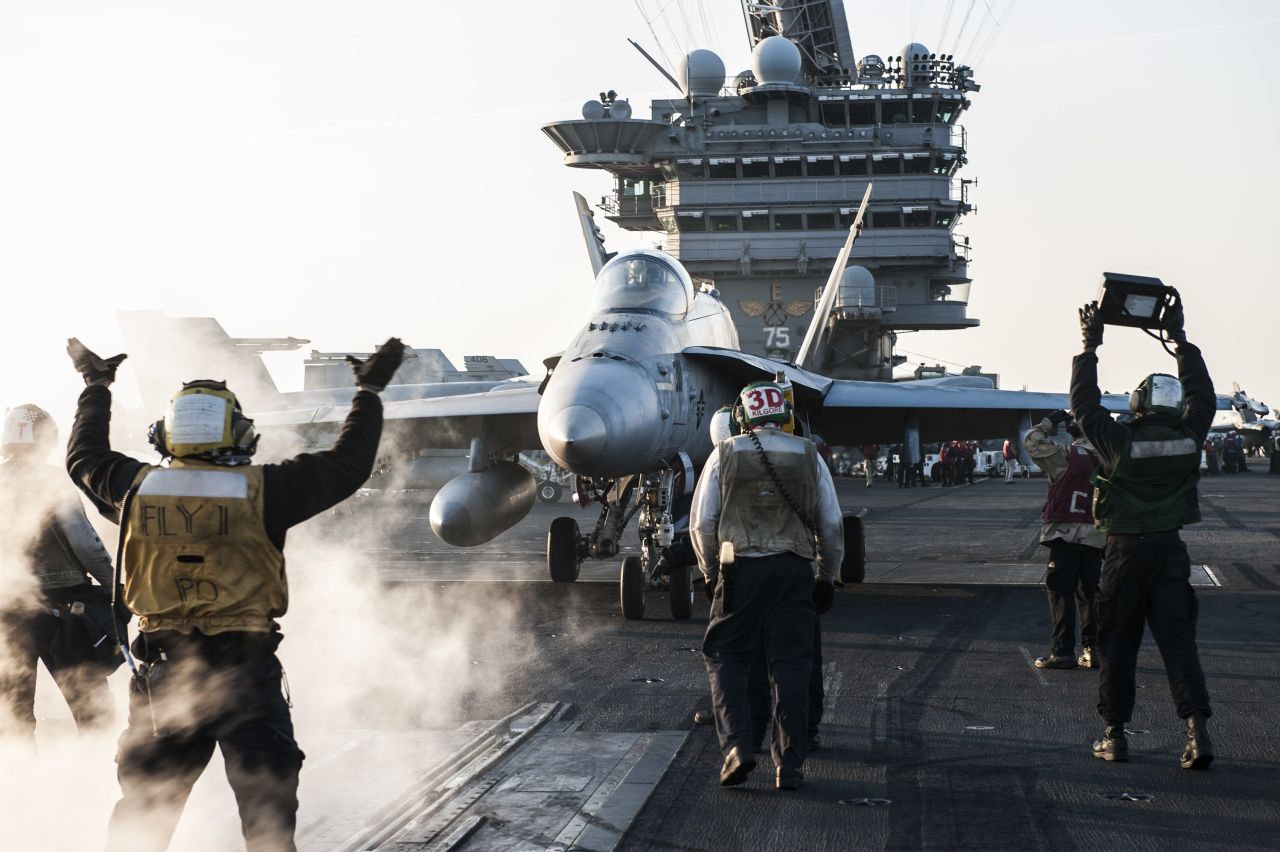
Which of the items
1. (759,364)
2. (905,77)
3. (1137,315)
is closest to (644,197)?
(905,77)

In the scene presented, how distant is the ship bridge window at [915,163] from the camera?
60281mm

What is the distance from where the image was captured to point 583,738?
8320mm

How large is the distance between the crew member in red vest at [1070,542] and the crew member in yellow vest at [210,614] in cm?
746

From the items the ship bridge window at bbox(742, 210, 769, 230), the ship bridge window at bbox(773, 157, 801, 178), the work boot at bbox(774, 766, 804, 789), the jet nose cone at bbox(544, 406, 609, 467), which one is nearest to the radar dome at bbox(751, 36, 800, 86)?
the ship bridge window at bbox(773, 157, 801, 178)

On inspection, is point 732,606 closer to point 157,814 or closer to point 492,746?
point 492,746

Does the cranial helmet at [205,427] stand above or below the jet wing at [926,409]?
above

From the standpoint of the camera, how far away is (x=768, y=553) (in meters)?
7.46

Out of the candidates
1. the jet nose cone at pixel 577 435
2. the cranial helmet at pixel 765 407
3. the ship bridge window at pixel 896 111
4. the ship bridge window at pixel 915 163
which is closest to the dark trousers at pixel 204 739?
the cranial helmet at pixel 765 407

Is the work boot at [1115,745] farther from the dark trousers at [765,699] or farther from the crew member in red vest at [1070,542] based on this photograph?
the crew member in red vest at [1070,542]

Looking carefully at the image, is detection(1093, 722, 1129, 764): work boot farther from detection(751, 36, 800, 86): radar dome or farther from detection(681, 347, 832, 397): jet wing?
detection(751, 36, 800, 86): radar dome

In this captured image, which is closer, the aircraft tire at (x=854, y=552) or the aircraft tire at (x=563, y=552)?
the aircraft tire at (x=854, y=552)

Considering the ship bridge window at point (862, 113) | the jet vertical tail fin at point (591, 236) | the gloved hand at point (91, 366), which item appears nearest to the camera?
the gloved hand at point (91, 366)

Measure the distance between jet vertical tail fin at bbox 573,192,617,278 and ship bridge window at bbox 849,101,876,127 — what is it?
1734 inches

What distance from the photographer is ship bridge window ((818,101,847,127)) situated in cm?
6297
